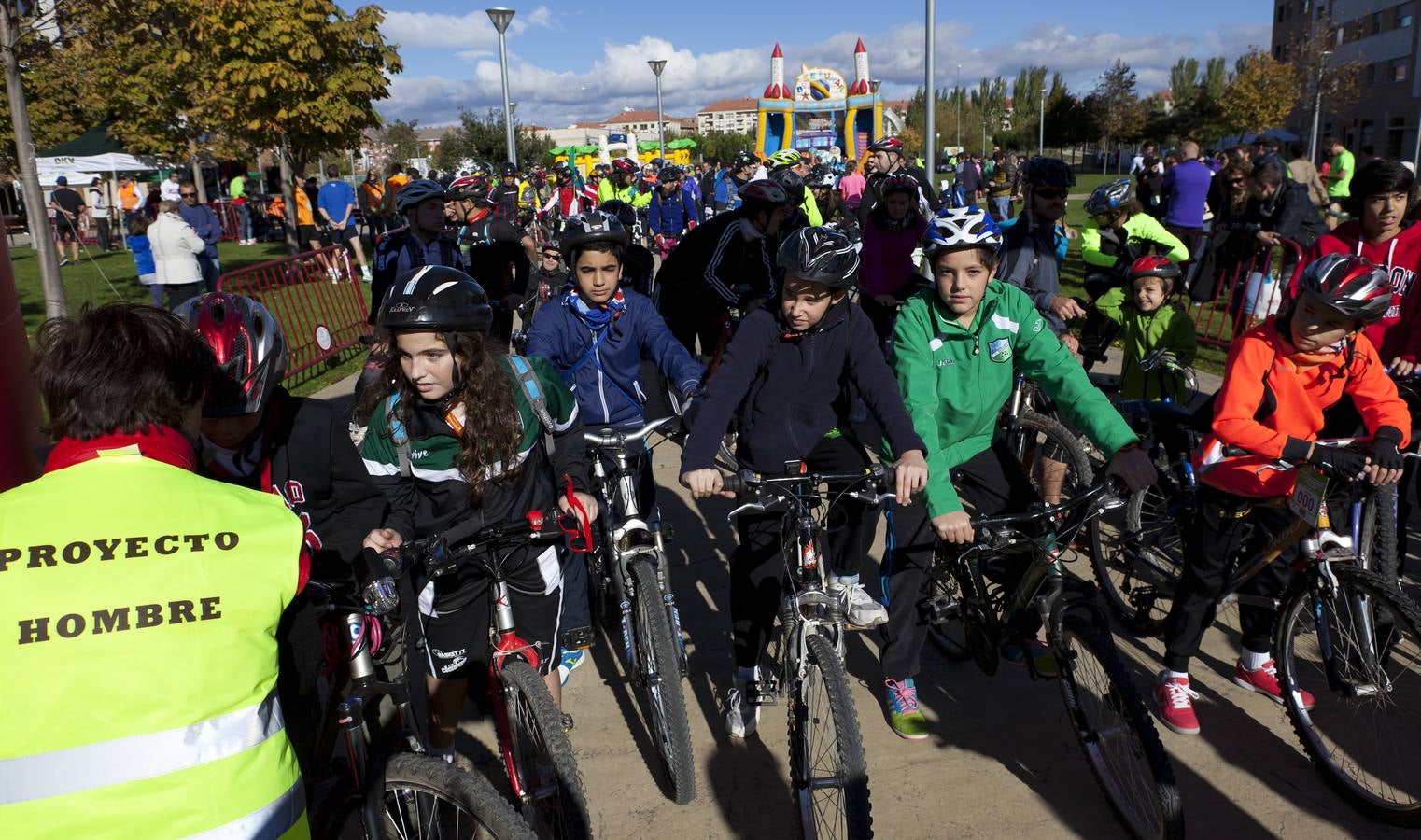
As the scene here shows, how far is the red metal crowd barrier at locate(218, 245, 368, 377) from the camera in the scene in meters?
11.0

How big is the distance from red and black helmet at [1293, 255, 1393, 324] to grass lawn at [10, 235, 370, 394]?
679 cm

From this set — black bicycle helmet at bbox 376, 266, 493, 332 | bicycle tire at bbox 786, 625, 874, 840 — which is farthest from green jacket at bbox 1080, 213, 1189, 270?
black bicycle helmet at bbox 376, 266, 493, 332

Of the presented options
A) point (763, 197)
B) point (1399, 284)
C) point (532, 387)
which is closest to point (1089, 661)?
point (532, 387)

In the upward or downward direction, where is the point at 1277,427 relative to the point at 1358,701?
upward

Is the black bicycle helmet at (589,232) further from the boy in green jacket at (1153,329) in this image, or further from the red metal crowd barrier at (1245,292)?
the red metal crowd barrier at (1245,292)

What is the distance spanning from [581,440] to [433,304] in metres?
0.74

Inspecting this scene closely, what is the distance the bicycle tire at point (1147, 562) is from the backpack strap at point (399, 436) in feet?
10.1

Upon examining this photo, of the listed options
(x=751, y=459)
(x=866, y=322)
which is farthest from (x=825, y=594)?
(x=866, y=322)

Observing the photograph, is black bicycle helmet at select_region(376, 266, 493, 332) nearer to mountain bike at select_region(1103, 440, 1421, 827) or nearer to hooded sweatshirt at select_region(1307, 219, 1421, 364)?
mountain bike at select_region(1103, 440, 1421, 827)

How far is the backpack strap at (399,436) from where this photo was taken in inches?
121

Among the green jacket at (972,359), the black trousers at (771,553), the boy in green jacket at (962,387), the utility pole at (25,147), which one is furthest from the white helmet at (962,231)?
the utility pole at (25,147)

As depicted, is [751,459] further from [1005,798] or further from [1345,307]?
[1345,307]

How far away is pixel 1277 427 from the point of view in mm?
3678

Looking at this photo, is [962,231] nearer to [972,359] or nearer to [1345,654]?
[972,359]
